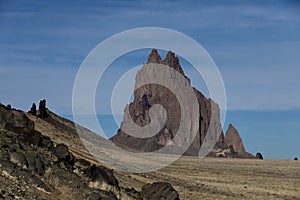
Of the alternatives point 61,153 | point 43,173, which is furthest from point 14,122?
point 43,173

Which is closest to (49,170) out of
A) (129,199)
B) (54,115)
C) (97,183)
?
(97,183)

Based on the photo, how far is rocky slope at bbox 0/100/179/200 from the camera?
2084 cm

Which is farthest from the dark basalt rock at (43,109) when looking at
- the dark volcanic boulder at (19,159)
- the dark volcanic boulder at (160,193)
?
the dark volcanic boulder at (19,159)

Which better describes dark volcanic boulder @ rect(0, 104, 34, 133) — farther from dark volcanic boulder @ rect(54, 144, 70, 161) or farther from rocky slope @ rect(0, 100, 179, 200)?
dark volcanic boulder @ rect(54, 144, 70, 161)

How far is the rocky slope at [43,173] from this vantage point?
20.8 metres

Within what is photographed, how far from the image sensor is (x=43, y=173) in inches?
919

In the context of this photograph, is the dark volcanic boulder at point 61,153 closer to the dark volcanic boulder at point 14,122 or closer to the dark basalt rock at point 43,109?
the dark volcanic boulder at point 14,122

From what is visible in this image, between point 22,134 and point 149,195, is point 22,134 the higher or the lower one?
the higher one

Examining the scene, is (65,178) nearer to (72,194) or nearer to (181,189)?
(72,194)

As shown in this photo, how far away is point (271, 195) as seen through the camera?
4319 cm

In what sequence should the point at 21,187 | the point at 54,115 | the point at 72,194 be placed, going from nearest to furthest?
the point at 21,187 → the point at 72,194 → the point at 54,115

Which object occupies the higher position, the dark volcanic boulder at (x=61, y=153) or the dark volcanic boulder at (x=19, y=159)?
the dark volcanic boulder at (x=61, y=153)

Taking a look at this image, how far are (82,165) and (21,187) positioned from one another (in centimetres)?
874

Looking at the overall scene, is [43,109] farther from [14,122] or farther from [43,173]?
[43,173]
